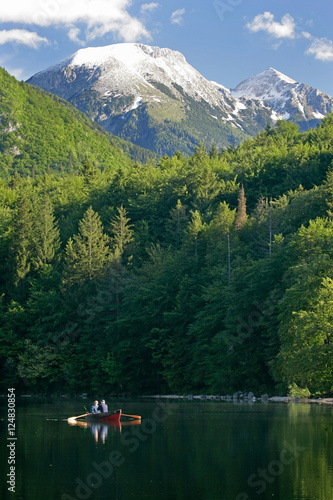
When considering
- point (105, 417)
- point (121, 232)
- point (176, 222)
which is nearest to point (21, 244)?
point (121, 232)

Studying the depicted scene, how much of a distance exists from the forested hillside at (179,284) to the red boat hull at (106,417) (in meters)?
17.5

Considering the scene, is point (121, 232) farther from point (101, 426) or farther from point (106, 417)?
point (101, 426)

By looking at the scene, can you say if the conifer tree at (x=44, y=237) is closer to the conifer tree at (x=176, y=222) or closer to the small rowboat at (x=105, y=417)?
the conifer tree at (x=176, y=222)

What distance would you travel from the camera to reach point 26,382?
88812mm

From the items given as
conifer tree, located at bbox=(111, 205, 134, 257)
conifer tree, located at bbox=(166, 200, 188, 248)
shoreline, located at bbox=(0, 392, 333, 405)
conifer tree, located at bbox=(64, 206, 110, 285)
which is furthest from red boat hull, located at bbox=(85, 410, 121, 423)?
conifer tree, located at bbox=(166, 200, 188, 248)

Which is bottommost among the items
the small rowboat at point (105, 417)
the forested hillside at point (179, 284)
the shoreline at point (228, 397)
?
the shoreline at point (228, 397)

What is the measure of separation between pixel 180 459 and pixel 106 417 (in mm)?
17590

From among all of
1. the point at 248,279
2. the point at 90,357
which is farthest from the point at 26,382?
the point at 248,279

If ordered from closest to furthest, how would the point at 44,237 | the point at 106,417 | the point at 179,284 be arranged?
1. the point at 106,417
2. the point at 179,284
3. the point at 44,237

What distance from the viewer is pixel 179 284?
83.9 metres

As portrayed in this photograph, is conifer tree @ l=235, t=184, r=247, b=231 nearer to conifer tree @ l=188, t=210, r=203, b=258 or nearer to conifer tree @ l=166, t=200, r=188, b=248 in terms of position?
conifer tree @ l=188, t=210, r=203, b=258

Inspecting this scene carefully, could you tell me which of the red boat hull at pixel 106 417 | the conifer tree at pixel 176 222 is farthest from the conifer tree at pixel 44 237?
the red boat hull at pixel 106 417

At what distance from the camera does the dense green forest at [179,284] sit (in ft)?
214

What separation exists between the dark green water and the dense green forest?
18724 millimetres
